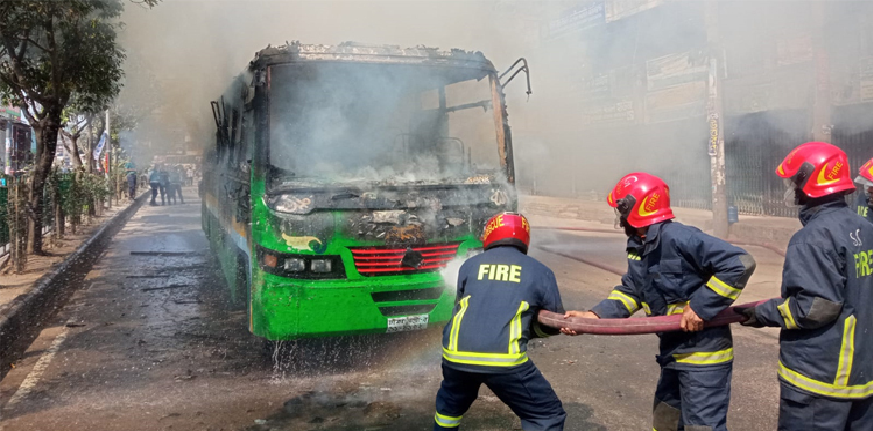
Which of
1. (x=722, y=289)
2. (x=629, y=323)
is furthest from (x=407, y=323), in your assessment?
(x=722, y=289)

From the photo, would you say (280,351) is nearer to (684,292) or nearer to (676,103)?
(684,292)

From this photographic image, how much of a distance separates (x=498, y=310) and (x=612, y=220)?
545 inches

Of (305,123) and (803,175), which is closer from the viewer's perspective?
(803,175)

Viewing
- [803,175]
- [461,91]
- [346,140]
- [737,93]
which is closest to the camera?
[803,175]

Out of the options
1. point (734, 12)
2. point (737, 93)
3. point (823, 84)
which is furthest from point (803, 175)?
point (737, 93)

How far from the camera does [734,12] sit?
39.5ft

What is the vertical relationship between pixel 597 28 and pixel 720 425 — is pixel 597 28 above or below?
above

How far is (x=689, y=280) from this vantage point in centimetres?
275

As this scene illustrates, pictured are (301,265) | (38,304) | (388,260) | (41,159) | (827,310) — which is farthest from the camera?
(41,159)

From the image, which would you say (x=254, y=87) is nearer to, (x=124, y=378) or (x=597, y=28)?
(x=124, y=378)

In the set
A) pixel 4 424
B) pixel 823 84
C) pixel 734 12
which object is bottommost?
pixel 4 424

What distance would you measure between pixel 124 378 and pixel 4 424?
95 centimetres

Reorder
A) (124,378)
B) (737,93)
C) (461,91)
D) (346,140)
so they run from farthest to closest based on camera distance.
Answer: (737,93)
(461,91)
(346,140)
(124,378)

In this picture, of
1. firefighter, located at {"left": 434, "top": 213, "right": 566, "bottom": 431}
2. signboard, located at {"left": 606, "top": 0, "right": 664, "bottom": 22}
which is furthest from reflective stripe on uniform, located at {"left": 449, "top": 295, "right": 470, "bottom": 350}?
signboard, located at {"left": 606, "top": 0, "right": 664, "bottom": 22}
